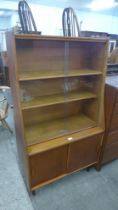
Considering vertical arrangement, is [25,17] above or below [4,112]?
above

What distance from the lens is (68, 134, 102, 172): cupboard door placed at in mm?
1529

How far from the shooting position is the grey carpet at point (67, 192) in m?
1.48

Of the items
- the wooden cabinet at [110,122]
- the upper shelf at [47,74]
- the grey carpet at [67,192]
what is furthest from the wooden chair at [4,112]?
the wooden cabinet at [110,122]

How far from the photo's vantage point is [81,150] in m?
1.59

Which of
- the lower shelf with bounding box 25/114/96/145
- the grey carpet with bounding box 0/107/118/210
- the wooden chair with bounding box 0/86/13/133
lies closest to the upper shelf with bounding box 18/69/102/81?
the lower shelf with bounding box 25/114/96/145

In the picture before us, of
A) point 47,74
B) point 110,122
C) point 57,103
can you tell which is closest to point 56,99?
point 57,103

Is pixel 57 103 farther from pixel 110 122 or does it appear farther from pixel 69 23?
pixel 69 23

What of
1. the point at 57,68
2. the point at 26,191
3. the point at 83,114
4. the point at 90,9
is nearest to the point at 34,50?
the point at 57,68

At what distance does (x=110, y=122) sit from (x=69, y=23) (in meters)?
1.13

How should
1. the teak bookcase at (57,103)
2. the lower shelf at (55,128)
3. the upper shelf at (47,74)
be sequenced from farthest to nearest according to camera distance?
1. the lower shelf at (55,128)
2. the teak bookcase at (57,103)
3. the upper shelf at (47,74)

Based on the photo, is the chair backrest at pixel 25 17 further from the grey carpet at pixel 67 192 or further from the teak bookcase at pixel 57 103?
the grey carpet at pixel 67 192

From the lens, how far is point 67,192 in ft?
5.28

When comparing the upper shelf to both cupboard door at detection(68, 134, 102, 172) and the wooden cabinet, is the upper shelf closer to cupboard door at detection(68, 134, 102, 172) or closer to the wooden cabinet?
the wooden cabinet

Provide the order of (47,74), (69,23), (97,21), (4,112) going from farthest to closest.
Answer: (97,21) → (4,112) → (69,23) → (47,74)
